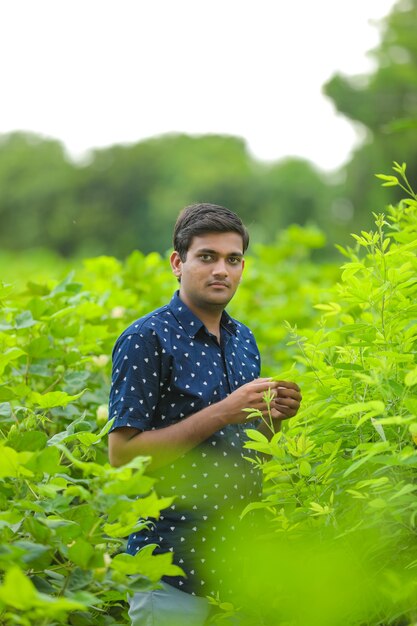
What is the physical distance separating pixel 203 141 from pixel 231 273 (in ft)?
261

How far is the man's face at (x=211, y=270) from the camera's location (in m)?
3.04

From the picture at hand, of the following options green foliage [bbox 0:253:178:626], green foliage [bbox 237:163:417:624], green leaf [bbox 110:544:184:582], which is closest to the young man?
green foliage [bbox 0:253:178:626]

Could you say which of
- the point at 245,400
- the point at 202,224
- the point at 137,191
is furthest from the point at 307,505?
the point at 137,191

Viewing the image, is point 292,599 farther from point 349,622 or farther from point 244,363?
point 244,363

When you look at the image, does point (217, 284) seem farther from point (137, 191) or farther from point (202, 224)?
point (137, 191)

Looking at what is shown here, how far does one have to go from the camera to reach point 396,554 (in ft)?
7.56

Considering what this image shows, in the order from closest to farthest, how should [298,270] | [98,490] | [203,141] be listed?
[98,490] → [298,270] → [203,141]

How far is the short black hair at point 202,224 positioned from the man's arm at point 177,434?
0.56m

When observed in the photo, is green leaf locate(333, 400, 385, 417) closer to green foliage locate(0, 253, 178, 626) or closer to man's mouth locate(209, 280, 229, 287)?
green foliage locate(0, 253, 178, 626)

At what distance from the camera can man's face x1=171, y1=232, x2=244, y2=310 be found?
3035 millimetres

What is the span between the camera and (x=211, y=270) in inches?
119

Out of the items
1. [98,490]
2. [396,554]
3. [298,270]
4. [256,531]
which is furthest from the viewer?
[298,270]

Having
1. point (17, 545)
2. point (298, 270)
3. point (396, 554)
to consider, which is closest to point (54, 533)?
point (17, 545)

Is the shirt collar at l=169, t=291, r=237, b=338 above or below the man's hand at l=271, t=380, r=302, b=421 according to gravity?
above
